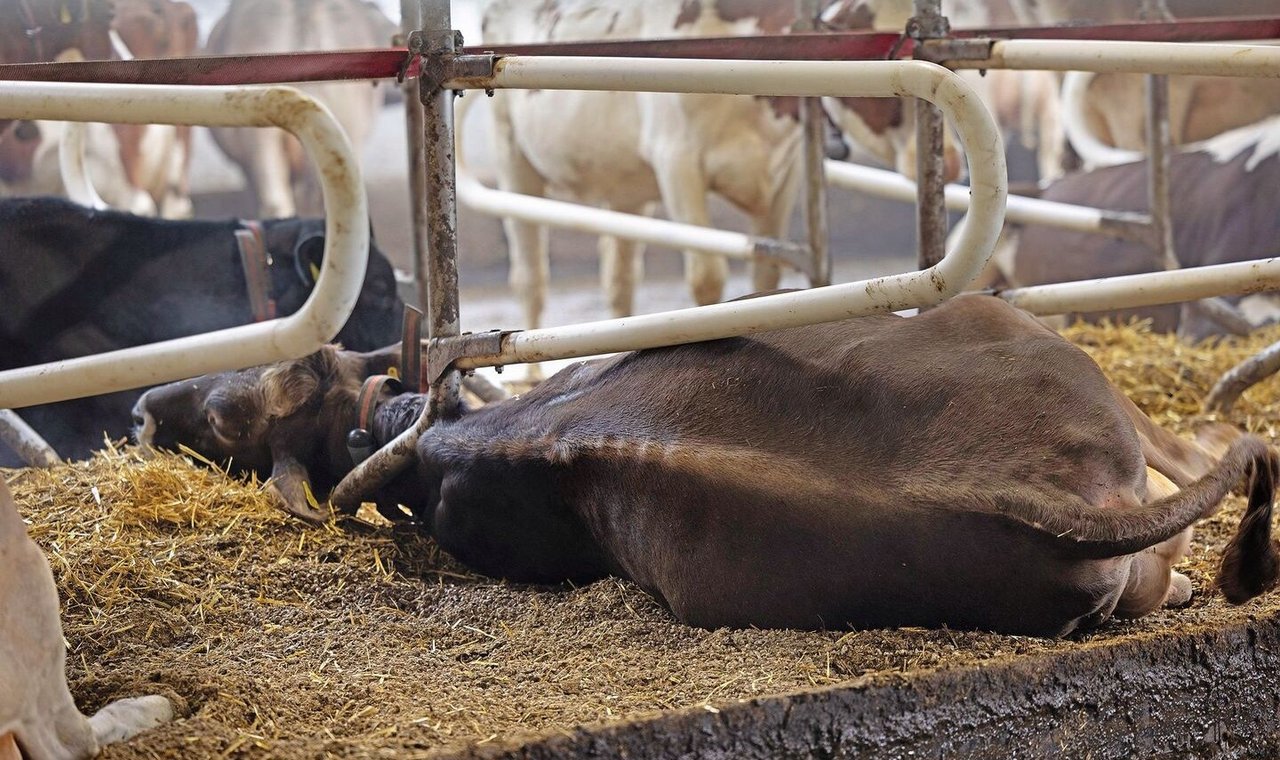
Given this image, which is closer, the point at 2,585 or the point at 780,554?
the point at 2,585

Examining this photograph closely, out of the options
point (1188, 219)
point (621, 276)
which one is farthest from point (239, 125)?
point (1188, 219)

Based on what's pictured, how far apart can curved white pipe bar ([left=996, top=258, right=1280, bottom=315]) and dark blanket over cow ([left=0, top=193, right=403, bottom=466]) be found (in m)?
2.44

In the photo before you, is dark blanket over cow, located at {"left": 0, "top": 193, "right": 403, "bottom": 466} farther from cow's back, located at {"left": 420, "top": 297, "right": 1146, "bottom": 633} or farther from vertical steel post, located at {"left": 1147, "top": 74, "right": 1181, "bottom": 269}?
vertical steel post, located at {"left": 1147, "top": 74, "right": 1181, "bottom": 269}

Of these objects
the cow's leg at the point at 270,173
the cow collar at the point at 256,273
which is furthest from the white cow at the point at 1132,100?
the cow's leg at the point at 270,173

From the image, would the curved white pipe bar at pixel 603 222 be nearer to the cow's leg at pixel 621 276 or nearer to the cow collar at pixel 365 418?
the cow collar at pixel 365 418

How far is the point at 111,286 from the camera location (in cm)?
438

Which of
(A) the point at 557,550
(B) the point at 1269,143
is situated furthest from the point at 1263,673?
(B) the point at 1269,143

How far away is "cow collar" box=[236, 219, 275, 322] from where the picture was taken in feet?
14.4

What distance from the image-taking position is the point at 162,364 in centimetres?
188

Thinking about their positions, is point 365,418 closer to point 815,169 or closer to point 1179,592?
point 1179,592

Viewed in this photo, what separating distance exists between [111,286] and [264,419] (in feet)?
4.43

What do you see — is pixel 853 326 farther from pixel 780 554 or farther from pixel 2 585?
pixel 2 585

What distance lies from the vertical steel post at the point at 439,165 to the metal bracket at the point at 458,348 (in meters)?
0.03

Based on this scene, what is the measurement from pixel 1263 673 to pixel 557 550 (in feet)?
4.35
